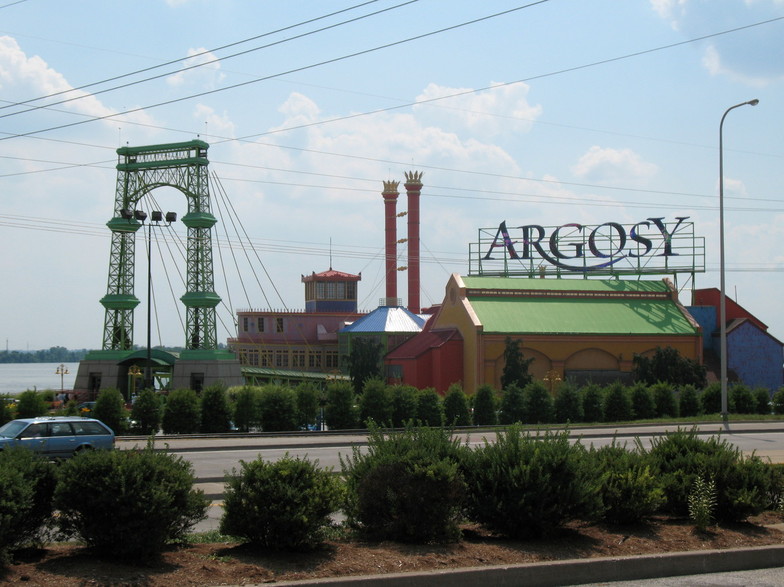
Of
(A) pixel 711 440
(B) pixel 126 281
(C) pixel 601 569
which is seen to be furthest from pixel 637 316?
(C) pixel 601 569

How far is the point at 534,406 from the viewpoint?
41250mm

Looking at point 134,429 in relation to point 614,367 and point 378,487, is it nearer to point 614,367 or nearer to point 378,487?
point 378,487

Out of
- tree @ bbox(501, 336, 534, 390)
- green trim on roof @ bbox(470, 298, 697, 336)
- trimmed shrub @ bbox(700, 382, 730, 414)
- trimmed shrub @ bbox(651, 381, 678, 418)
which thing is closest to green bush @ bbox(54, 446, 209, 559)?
trimmed shrub @ bbox(651, 381, 678, 418)

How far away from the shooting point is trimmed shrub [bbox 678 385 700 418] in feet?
145

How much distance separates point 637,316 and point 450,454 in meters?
52.7

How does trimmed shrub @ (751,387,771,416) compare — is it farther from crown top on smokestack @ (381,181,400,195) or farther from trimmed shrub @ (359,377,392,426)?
crown top on smokestack @ (381,181,400,195)

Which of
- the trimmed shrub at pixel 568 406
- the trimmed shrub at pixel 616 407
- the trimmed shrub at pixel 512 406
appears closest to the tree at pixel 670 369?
the trimmed shrub at pixel 616 407

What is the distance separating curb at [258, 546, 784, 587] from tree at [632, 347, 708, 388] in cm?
4557

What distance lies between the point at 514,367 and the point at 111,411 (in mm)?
28184

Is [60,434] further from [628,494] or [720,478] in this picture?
[720,478]

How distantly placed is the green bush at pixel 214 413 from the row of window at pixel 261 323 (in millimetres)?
49667

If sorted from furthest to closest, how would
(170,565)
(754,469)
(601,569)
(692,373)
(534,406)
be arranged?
(692,373), (534,406), (754,469), (601,569), (170,565)

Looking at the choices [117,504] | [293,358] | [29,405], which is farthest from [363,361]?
[117,504]

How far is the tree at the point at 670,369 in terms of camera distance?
2176 inches
